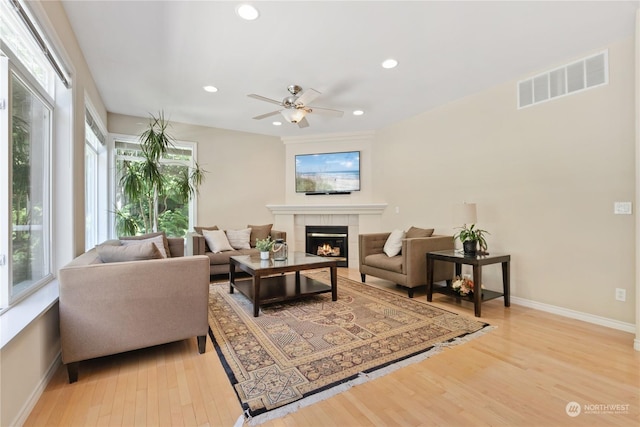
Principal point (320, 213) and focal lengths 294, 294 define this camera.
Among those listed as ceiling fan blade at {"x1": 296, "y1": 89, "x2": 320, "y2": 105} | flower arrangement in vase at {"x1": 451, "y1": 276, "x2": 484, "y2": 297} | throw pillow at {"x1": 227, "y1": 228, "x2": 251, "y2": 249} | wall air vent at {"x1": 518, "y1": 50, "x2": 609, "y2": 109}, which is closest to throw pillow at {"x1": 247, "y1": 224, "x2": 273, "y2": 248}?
throw pillow at {"x1": 227, "y1": 228, "x2": 251, "y2": 249}

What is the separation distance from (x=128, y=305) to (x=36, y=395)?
1.99 feet

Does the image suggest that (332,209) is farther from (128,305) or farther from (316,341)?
(128,305)

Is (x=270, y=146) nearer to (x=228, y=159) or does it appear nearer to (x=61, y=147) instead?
(x=228, y=159)

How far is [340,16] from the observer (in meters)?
2.33

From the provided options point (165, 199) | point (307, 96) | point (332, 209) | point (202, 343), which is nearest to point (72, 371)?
point (202, 343)

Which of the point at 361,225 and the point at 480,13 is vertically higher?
the point at 480,13

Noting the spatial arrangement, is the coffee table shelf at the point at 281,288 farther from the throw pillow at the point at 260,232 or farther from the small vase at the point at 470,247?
the small vase at the point at 470,247

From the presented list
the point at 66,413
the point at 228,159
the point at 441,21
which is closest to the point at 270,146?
the point at 228,159

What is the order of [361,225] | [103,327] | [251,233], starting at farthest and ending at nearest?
[361,225], [251,233], [103,327]

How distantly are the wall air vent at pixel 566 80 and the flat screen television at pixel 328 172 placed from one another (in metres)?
2.83

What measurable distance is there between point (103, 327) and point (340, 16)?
2.82m

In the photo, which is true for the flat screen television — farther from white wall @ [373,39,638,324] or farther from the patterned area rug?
the patterned area rug

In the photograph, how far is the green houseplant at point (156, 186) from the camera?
4.02 meters

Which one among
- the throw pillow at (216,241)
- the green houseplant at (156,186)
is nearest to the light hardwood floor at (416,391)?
the throw pillow at (216,241)
